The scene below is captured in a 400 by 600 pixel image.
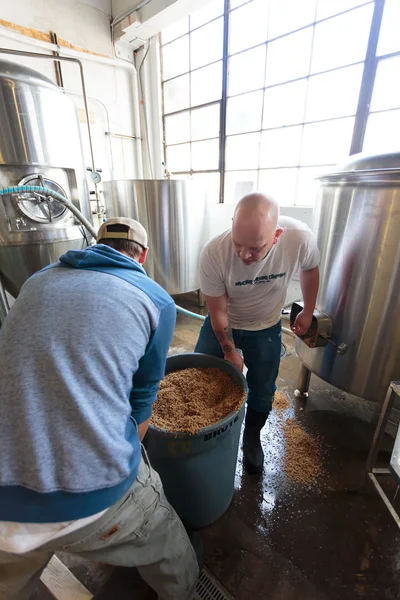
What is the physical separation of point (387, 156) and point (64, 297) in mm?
1159

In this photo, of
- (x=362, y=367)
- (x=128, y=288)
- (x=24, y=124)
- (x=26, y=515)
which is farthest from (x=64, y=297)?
(x=24, y=124)

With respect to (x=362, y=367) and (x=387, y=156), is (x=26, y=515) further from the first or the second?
(x=387, y=156)

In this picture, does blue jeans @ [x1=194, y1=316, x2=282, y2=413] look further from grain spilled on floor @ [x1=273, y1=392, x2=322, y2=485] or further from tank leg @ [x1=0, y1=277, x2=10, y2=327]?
tank leg @ [x1=0, y1=277, x2=10, y2=327]

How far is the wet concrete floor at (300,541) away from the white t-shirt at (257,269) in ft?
2.49

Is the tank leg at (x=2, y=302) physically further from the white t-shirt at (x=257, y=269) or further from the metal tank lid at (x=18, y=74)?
the white t-shirt at (x=257, y=269)

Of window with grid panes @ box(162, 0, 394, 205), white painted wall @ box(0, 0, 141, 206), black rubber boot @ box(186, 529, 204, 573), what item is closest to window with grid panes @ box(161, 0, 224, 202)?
window with grid panes @ box(162, 0, 394, 205)

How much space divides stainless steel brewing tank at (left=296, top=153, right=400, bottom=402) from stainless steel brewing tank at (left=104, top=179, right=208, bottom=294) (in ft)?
5.00

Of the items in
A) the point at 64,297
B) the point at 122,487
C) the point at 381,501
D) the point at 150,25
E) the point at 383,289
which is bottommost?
the point at 381,501

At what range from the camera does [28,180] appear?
1671 millimetres

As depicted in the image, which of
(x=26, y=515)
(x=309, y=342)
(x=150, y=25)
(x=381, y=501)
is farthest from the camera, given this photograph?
(x=150, y=25)

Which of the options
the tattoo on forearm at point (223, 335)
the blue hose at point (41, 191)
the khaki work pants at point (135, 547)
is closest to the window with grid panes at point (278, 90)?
the tattoo on forearm at point (223, 335)

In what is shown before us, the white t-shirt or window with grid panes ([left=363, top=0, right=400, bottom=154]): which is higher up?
window with grid panes ([left=363, top=0, right=400, bottom=154])

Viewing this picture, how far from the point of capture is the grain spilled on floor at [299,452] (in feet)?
4.21

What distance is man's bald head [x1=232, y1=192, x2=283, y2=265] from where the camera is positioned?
95 cm
